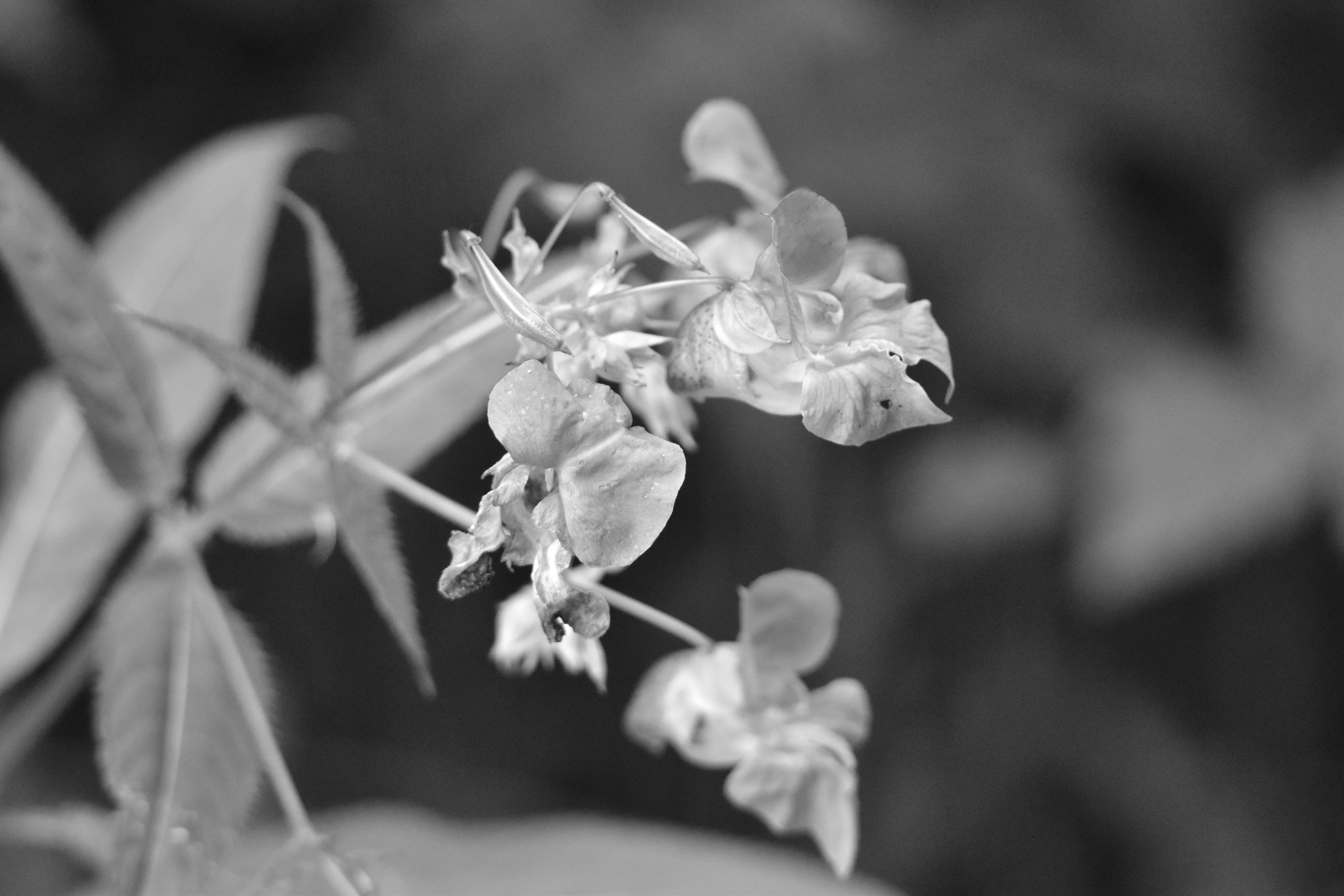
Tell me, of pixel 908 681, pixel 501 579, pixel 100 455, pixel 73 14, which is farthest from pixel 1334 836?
pixel 73 14

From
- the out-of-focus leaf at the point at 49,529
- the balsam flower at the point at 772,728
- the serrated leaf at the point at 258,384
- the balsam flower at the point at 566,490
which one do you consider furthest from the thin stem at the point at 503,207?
the out-of-focus leaf at the point at 49,529

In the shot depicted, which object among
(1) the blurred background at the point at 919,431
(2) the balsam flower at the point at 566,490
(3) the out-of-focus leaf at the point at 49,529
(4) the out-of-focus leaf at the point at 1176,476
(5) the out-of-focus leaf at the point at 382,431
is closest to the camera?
(2) the balsam flower at the point at 566,490

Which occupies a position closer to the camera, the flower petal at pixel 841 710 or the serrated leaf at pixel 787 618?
the serrated leaf at pixel 787 618

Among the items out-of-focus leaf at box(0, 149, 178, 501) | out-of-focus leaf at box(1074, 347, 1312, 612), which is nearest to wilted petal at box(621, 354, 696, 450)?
out-of-focus leaf at box(0, 149, 178, 501)

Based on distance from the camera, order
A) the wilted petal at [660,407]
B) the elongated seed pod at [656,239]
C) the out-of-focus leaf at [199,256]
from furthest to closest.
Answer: the out-of-focus leaf at [199,256] → the wilted petal at [660,407] → the elongated seed pod at [656,239]

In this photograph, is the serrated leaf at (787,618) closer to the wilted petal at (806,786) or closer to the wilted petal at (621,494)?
the wilted petal at (806,786)

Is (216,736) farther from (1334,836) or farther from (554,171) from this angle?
(1334,836)

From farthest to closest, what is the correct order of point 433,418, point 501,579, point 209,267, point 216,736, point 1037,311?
1. point 1037,311
2. point 501,579
3. point 209,267
4. point 433,418
5. point 216,736

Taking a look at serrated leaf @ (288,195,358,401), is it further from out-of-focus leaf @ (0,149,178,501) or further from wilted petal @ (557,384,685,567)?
wilted petal @ (557,384,685,567)

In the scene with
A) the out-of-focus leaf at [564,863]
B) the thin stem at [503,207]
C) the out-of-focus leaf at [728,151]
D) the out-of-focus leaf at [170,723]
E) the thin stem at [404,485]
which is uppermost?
the out-of-focus leaf at [728,151]
